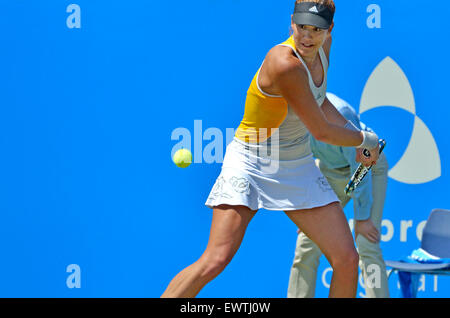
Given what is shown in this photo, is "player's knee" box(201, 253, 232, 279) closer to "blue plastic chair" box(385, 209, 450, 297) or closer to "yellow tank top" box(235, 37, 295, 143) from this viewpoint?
"yellow tank top" box(235, 37, 295, 143)

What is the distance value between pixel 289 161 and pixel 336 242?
0.36m

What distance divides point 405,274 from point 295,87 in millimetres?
1884

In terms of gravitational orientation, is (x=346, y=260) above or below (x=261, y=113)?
below

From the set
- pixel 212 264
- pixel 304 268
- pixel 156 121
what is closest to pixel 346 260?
pixel 212 264

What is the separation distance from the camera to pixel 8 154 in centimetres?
476

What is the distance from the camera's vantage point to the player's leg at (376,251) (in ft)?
14.3

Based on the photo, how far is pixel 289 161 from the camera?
3.21m

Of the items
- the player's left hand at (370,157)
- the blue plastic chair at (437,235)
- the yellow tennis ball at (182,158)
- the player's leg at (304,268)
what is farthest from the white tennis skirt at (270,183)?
the blue plastic chair at (437,235)

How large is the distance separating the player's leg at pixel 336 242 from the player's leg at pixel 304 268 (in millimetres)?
1319

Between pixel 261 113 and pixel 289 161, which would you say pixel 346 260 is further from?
pixel 261 113

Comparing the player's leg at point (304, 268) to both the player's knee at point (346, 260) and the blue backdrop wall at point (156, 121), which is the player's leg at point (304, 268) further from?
the player's knee at point (346, 260)

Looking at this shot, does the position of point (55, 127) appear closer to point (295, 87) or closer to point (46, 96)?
point (46, 96)

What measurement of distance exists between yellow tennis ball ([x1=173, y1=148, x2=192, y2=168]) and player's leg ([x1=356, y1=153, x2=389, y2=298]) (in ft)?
3.25

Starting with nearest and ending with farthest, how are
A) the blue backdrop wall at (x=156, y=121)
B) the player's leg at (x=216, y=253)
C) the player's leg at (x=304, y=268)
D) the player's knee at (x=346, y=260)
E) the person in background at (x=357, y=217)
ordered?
1. the player's leg at (x=216, y=253)
2. the player's knee at (x=346, y=260)
3. the person in background at (x=357, y=217)
4. the player's leg at (x=304, y=268)
5. the blue backdrop wall at (x=156, y=121)
